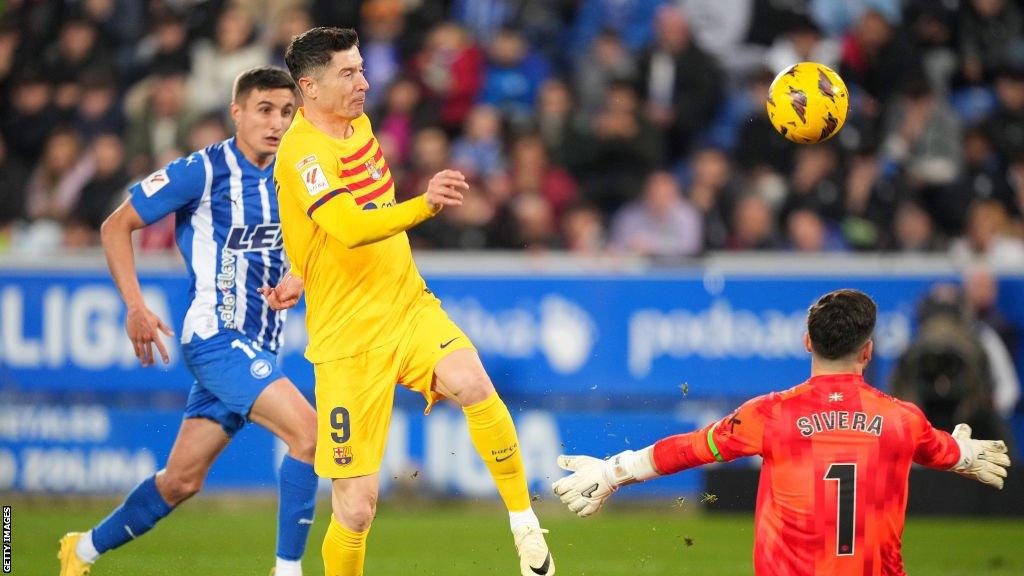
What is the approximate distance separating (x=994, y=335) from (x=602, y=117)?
441 centimetres

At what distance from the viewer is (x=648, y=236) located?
13461 mm

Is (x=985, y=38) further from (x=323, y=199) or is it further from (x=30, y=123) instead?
(x=323, y=199)

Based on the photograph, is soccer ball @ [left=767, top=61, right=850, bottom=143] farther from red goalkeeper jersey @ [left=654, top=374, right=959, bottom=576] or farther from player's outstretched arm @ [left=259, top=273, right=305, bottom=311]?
player's outstretched arm @ [left=259, top=273, right=305, bottom=311]

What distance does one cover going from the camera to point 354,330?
6934 millimetres

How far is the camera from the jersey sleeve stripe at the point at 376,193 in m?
6.93

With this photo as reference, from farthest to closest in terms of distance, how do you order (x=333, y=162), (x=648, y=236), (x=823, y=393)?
(x=648, y=236), (x=333, y=162), (x=823, y=393)

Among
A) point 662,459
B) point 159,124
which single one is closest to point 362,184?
point 662,459

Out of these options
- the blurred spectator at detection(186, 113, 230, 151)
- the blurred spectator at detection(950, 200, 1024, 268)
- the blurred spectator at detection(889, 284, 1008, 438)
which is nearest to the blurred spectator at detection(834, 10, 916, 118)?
the blurred spectator at detection(950, 200, 1024, 268)

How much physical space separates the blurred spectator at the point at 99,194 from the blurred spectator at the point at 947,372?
292 inches

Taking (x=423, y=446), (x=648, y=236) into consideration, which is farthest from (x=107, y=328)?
(x=648, y=236)

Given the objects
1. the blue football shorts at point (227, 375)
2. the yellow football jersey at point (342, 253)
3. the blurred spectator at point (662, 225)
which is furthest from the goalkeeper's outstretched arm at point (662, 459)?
the blurred spectator at point (662, 225)

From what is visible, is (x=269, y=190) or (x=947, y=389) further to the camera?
(x=947, y=389)

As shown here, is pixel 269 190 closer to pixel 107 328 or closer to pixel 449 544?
pixel 449 544

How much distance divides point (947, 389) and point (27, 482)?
739 cm
